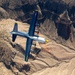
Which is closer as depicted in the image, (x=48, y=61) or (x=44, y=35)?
(x=48, y=61)

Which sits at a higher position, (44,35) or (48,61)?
(44,35)

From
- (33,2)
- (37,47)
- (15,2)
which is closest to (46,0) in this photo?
(33,2)

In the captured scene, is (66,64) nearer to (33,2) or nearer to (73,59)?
(73,59)

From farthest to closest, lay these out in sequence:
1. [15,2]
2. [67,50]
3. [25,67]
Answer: [15,2]
[67,50]
[25,67]

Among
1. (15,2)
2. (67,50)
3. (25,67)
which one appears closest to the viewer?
(25,67)

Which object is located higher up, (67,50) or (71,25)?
(71,25)

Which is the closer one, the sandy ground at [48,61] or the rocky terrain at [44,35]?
the sandy ground at [48,61]

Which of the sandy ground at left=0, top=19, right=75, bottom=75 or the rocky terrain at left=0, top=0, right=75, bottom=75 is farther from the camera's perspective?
the rocky terrain at left=0, top=0, right=75, bottom=75
